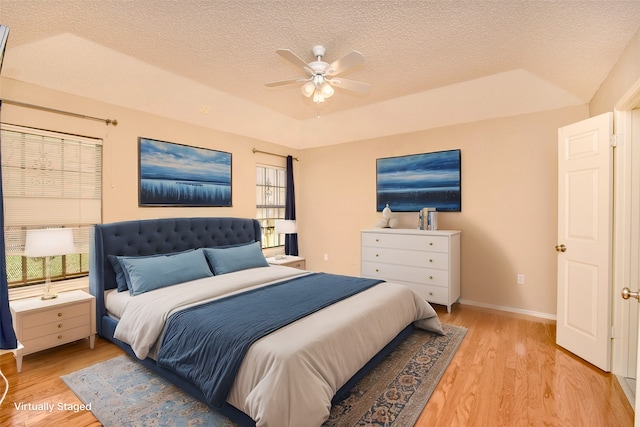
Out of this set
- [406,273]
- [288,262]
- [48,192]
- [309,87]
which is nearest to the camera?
[309,87]

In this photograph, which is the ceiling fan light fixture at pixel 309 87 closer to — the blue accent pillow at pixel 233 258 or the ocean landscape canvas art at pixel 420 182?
the blue accent pillow at pixel 233 258

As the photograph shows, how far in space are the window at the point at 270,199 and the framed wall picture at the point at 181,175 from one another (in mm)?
768

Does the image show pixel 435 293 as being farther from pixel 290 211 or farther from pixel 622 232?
pixel 290 211

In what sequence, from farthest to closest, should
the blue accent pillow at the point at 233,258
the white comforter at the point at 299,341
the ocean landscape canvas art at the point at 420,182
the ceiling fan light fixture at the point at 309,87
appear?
the ocean landscape canvas art at the point at 420,182, the blue accent pillow at the point at 233,258, the ceiling fan light fixture at the point at 309,87, the white comforter at the point at 299,341

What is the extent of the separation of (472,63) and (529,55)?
47cm

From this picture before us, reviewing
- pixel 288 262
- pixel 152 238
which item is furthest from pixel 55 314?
pixel 288 262

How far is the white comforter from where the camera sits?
64.3 inches

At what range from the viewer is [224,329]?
79.8 inches

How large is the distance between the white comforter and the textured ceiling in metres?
2.13

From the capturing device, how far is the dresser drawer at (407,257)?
3.92 meters

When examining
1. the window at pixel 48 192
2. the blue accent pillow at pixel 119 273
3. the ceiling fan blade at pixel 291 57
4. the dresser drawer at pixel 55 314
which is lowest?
the dresser drawer at pixel 55 314

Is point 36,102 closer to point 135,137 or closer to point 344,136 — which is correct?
point 135,137

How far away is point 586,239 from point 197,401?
3.31 m

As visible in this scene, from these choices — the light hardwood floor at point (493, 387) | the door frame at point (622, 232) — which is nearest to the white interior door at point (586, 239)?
the door frame at point (622, 232)
